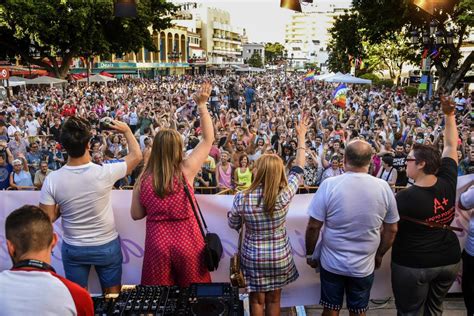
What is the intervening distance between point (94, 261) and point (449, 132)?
2.96m

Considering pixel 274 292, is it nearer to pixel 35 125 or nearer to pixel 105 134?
pixel 105 134

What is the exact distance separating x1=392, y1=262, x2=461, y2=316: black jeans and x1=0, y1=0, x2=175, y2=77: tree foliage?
35320 millimetres

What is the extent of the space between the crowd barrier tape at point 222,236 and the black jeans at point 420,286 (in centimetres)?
68

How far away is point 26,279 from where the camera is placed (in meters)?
1.92

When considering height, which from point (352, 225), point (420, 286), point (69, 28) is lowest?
point (420, 286)

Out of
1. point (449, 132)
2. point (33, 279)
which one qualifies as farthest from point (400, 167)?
point (33, 279)

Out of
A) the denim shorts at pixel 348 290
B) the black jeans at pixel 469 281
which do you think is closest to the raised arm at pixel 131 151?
the denim shorts at pixel 348 290

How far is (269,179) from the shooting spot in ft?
10.3

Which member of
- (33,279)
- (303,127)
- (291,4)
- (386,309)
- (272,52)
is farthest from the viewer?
(272,52)

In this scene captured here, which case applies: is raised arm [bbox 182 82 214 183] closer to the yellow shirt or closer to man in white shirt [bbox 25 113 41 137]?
the yellow shirt

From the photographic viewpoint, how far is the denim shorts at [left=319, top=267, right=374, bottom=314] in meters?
3.32

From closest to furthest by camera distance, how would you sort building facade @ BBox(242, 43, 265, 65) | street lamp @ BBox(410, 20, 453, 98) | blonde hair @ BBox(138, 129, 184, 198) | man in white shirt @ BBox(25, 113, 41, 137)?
1. blonde hair @ BBox(138, 129, 184, 198)
2. man in white shirt @ BBox(25, 113, 41, 137)
3. street lamp @ BBox(410, 20, 453, 98)
4. building facade @ BBox(242, 43, 265, 65)

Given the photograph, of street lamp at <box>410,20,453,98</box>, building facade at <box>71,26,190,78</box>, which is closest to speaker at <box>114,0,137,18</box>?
street lamp at <box>410,20,453,98</box>

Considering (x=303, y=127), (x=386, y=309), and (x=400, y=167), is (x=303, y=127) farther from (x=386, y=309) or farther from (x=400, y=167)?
(x=400, y=167)
